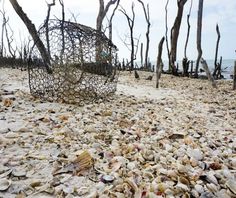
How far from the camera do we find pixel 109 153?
9.54ft

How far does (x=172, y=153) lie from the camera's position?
3043mm

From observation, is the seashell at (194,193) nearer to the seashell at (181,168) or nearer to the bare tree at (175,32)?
the seashell at (181,168)

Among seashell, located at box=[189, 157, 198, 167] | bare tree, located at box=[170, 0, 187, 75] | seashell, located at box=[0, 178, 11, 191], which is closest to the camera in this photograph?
seashell, located at box=[0, 178, 11, 191]

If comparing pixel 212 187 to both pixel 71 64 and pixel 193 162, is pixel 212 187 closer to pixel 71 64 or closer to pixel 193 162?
pixel 193 162

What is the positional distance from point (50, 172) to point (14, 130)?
1.17 meters

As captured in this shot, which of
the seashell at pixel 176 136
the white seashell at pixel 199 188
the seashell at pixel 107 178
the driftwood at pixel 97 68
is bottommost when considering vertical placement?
the white seashell at pixel 199 188

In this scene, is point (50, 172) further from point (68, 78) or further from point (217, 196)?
point (68, 78)

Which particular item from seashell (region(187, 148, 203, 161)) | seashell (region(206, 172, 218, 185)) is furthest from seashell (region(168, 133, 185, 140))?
seashell (region(206, 172, 218, 185))

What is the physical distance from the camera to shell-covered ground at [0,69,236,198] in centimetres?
228

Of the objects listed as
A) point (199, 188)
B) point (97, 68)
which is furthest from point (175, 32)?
point (199, 188)

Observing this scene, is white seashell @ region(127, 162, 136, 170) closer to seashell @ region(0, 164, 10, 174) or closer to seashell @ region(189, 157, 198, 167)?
seashell @ region(189, 157, 198, 167)

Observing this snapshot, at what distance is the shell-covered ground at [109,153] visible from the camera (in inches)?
89.6

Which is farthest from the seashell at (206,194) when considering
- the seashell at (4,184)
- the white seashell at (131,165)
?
the seashell at (4,184)

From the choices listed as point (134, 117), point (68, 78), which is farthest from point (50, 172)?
point (68, 78)
